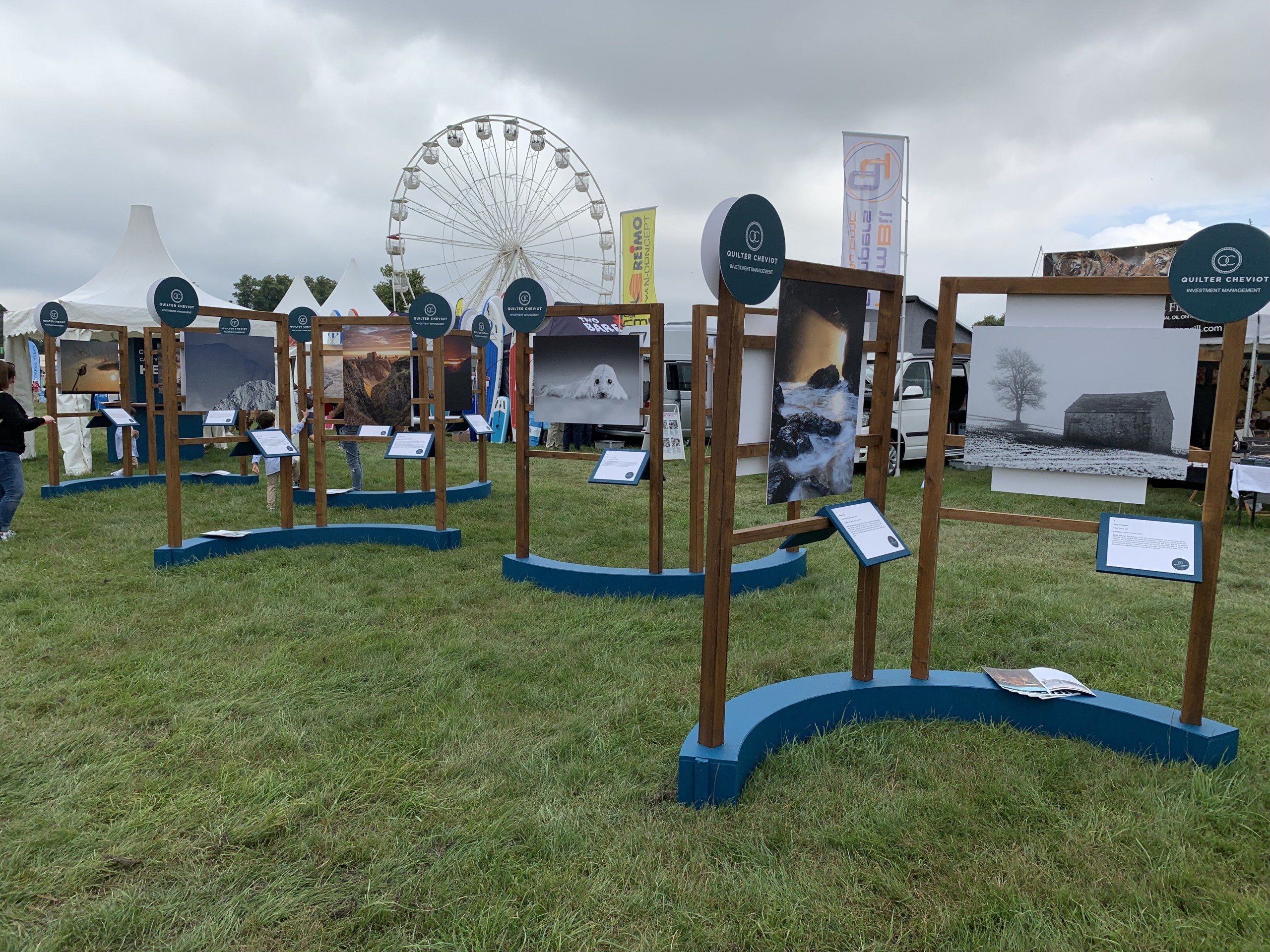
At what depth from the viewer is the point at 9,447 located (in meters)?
6.66

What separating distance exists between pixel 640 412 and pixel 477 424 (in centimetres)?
332

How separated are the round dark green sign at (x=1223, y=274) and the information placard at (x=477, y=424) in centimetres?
643

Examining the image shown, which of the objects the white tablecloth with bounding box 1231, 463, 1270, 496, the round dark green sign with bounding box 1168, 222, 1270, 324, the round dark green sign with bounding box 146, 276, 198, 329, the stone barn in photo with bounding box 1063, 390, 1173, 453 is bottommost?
the white tablecloth with bounding box 1231, 463, 1270, 496

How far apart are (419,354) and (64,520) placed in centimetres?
385

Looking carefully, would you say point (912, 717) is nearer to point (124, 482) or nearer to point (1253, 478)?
point (1253, 478)

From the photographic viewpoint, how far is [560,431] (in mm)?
15250

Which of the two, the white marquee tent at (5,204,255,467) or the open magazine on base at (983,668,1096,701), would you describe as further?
the white marquee tent at (5,204,255,467)

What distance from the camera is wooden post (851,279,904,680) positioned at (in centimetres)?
295

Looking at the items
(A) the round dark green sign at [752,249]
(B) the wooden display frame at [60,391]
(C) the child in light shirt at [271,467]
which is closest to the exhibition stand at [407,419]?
(C) the child in light shirt at [271,467]

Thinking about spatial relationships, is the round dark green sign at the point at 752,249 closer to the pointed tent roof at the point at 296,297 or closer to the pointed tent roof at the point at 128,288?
the pointed tent roof at the point at 128,288

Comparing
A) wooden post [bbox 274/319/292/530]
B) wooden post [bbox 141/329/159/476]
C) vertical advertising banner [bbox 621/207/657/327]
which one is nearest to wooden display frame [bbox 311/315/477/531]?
wooden post [bbox 274/319/292/530]

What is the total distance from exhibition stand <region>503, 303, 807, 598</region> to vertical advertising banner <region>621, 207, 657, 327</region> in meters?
15.4

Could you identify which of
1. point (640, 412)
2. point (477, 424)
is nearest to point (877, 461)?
point (640, 412)

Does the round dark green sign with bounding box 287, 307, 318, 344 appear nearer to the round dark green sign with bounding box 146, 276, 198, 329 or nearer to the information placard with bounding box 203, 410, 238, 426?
the information placard with bounding box 203, 410, 238, 426
